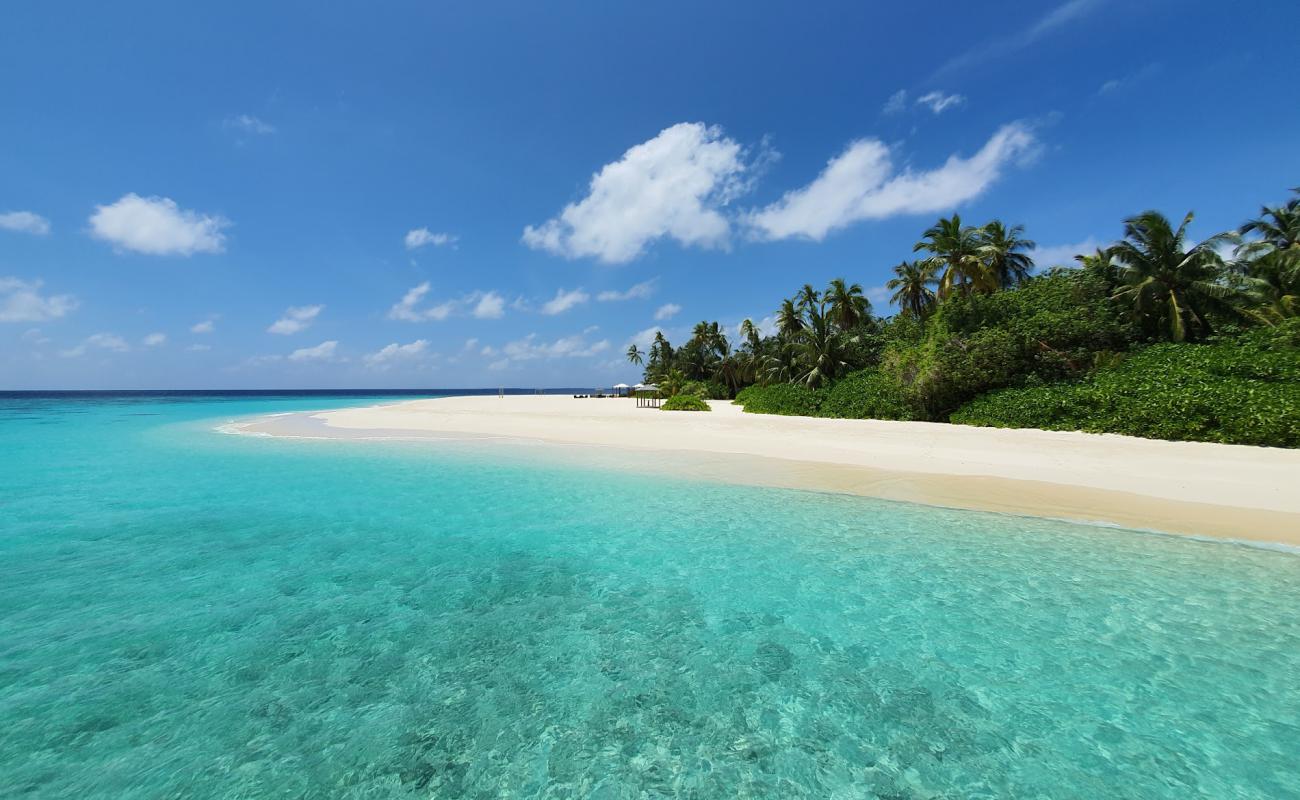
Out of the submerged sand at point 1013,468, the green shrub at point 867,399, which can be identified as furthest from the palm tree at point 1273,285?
the green shrub at point 867,399

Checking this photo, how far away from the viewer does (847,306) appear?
40969 mm

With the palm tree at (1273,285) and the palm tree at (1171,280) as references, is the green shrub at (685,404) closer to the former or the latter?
the palm tree at (1171,280)

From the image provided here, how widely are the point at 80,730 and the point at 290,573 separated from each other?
3409 mm

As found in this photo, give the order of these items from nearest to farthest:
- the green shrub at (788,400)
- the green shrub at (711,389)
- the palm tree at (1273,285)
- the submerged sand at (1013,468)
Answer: the submerged sand at (1013,468) → the palm tree at (1273,285) → the green shrub at (788,400) → the green shrub at (711,389)

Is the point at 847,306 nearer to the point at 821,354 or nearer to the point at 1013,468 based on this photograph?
the point at 821,354

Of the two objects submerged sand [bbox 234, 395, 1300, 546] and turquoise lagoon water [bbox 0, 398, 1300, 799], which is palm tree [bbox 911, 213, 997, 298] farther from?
turquoise lagoon water [bbox 0, 398, 1300, 799]

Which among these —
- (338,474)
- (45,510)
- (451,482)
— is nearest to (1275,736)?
(451,482)

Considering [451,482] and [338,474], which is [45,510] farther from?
[451,482]

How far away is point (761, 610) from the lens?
19.5ft

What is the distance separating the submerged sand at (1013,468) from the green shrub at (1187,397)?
0.83 metres

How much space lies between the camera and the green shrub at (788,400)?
3088cm

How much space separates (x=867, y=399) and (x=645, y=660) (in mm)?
24819

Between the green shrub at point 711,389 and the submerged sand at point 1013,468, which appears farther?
the green shrub at point 711,389

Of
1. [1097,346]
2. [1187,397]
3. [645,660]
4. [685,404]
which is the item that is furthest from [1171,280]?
[645,660]
